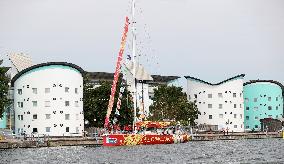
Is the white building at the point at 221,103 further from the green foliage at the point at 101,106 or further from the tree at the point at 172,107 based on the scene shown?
the green foliage at the point at 101,106

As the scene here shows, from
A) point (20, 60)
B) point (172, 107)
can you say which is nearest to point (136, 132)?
point (172, 107)

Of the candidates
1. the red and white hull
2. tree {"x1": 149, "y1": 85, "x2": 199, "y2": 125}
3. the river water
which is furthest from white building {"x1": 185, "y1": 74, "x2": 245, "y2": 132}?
the river water

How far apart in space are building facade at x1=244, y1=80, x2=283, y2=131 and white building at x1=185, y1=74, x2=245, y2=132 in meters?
9.94

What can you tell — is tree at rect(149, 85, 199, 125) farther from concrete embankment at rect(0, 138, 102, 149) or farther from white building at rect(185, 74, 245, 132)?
concrete embankment at rect(0, 138, 102, 149)

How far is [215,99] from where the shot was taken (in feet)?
500

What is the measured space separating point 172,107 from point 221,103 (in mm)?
24250

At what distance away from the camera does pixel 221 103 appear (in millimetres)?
151625

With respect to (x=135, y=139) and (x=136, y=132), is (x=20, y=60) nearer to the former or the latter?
(x=136, y=132)

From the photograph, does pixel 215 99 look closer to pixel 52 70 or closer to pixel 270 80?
pixel 270 80

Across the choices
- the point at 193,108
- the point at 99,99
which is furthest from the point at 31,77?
the point at 193,108

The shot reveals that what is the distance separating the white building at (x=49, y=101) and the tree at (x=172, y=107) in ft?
67.7

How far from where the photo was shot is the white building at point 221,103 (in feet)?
495

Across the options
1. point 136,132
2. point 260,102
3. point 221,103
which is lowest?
point 136,132

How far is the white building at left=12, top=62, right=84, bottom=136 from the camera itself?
364 feet
